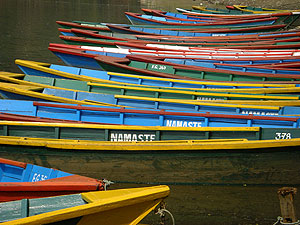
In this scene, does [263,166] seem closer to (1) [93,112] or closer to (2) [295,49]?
(1) [93,112]

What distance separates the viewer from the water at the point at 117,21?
30.2 ft

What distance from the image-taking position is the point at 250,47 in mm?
19062

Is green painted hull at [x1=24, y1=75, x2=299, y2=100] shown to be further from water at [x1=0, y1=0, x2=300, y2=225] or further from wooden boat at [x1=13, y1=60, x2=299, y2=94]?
water at [x1=0, y1=0, x2=300, y2=225]

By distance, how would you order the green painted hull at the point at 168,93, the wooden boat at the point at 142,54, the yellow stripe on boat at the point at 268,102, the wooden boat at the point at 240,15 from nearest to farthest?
the yellow stripe on boat at the point at 268,102, the green painted hull at the point at 168,93, the wooden boat at the point at 142,54, the wooden boat at the point at 240,15

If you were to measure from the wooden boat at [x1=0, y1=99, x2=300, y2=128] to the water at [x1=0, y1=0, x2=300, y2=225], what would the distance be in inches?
58.8

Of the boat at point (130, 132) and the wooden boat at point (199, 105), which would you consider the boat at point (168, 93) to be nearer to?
the wooden boat at point (199, 105)

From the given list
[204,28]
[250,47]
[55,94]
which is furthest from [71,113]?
[204,28]

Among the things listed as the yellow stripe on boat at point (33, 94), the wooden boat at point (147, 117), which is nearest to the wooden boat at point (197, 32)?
the yellow stripe on boat at point (33, 94)

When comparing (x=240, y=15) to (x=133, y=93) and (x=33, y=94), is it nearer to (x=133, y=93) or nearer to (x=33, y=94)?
(x=133, y=93)

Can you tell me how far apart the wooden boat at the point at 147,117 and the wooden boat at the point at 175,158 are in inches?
36.1

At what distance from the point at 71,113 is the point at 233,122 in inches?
157

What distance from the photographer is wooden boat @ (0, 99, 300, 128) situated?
407 inches

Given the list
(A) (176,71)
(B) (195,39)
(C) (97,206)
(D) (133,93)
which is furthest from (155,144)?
(B) (195,39)

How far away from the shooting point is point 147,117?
1061 centimetres
